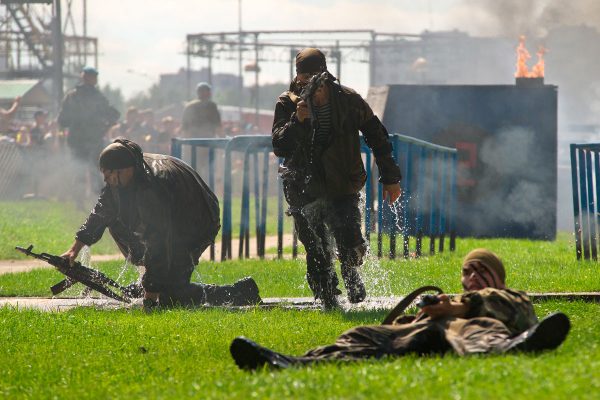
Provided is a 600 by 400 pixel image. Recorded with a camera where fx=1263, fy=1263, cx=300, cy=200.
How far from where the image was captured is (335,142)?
912cm

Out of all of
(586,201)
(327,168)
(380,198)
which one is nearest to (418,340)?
(327,168)

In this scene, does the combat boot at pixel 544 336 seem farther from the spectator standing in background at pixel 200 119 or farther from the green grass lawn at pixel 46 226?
the spectator standing in background at pixel 200 119

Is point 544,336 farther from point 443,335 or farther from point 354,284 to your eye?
point 354,284

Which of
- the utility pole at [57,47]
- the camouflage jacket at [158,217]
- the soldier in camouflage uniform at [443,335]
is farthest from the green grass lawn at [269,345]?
the utility pole at [57,47]

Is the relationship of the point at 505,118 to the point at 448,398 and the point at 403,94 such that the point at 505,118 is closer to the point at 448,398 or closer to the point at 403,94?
the point at 403,94

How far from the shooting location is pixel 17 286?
11555 mm

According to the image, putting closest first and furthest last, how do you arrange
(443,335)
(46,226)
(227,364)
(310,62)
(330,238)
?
1. (443,335)
2. (227,364)
3. (310,62)
4. (330,238)
5. (46,226)

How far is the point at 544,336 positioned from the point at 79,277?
16.4ft

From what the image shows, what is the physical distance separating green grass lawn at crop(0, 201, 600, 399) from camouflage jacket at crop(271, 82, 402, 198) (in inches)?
37.4

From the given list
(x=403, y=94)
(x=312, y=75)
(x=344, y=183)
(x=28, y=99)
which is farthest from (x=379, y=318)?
(x=28, y=99)

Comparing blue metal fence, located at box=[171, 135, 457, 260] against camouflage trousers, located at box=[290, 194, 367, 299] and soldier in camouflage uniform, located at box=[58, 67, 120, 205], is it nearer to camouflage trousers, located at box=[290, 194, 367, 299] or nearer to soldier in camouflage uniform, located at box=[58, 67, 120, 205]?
Result: camouflage trousers, located at box=[290, 194, 367, 299]

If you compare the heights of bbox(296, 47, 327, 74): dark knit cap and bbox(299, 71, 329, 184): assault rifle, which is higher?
bbox(296, 47, 327, 74): dark knit cap

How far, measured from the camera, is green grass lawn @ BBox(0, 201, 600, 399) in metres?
5.27

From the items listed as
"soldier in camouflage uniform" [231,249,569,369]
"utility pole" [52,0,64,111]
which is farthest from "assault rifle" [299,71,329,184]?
"utility pole" [52,0,64,111]
